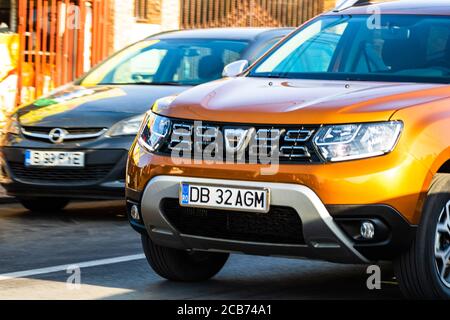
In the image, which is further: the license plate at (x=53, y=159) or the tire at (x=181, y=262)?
the license plate at (x=53, y=159)

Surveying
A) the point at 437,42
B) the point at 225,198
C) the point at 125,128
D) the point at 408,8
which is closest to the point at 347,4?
the point at 408,8

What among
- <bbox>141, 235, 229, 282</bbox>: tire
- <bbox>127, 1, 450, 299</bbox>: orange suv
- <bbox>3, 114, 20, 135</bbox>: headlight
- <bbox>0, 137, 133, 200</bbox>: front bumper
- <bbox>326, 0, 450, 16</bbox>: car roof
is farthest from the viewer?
<bbox>3, 114, 20, 135</bbox>: headlight

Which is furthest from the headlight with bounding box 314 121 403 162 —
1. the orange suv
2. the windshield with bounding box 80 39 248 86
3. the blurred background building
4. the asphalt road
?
the blurred background building

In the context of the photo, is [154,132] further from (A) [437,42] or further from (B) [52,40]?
(B) [52,40]

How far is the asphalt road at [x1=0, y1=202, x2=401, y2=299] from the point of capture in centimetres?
684

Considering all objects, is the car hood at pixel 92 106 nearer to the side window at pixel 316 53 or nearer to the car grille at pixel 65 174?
the car grille at pixel 65 174

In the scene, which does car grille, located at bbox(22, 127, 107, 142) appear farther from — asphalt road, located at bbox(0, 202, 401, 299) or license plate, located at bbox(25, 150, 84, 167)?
asphalt road, located at bbox(0, 202, 401, 299)

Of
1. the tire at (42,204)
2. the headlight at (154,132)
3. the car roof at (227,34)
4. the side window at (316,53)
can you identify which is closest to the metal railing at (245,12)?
the car roof at (227,34)

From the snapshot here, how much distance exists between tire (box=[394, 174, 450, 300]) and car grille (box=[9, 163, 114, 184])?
4.32 metres

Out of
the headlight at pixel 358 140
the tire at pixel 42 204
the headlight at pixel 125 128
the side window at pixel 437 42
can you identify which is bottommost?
the tire at pixel 42 204

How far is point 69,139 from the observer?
33.5 ft

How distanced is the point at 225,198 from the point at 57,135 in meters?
4.25

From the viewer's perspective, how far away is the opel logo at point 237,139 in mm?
6234
